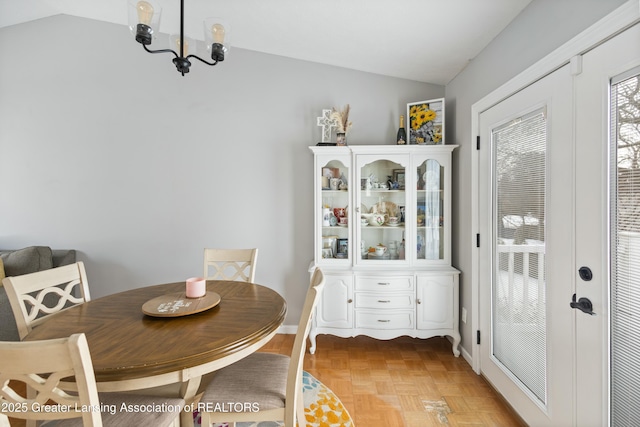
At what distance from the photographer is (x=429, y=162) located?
8.31ft

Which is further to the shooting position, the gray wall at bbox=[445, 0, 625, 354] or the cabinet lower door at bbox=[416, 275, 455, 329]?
the cabinet lower door at bbox=[416, 275, 455, 329]

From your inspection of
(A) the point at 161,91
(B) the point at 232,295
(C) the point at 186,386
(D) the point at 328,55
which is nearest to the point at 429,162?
(D) the point at 328,55

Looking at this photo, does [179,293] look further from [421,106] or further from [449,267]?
[421,106]

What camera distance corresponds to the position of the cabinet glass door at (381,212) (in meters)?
2.58

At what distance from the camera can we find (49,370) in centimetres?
74

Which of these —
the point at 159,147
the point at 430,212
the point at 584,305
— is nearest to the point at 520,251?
the point at 584,305

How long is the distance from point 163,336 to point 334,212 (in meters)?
1.79

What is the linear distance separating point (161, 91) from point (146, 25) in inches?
67.9

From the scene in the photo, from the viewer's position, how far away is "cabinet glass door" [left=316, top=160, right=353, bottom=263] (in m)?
2.62

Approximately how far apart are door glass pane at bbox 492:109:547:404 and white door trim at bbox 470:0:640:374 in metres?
0.19

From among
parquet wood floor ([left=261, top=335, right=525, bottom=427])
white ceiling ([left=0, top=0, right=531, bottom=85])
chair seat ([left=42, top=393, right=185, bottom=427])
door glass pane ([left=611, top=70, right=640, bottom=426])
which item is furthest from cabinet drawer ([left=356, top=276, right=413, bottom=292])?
white ceiling ([left=0, top=0, right=531, bottom=85])

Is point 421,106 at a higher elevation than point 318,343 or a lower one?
higher

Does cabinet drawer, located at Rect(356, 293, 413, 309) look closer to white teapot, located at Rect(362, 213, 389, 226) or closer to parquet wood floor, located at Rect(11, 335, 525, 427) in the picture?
parquet wood floor, located at Rect(11, 335, 525, 427)

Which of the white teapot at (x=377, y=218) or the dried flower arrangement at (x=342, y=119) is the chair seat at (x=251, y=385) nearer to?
the white teapot at (x=377, y=218)
